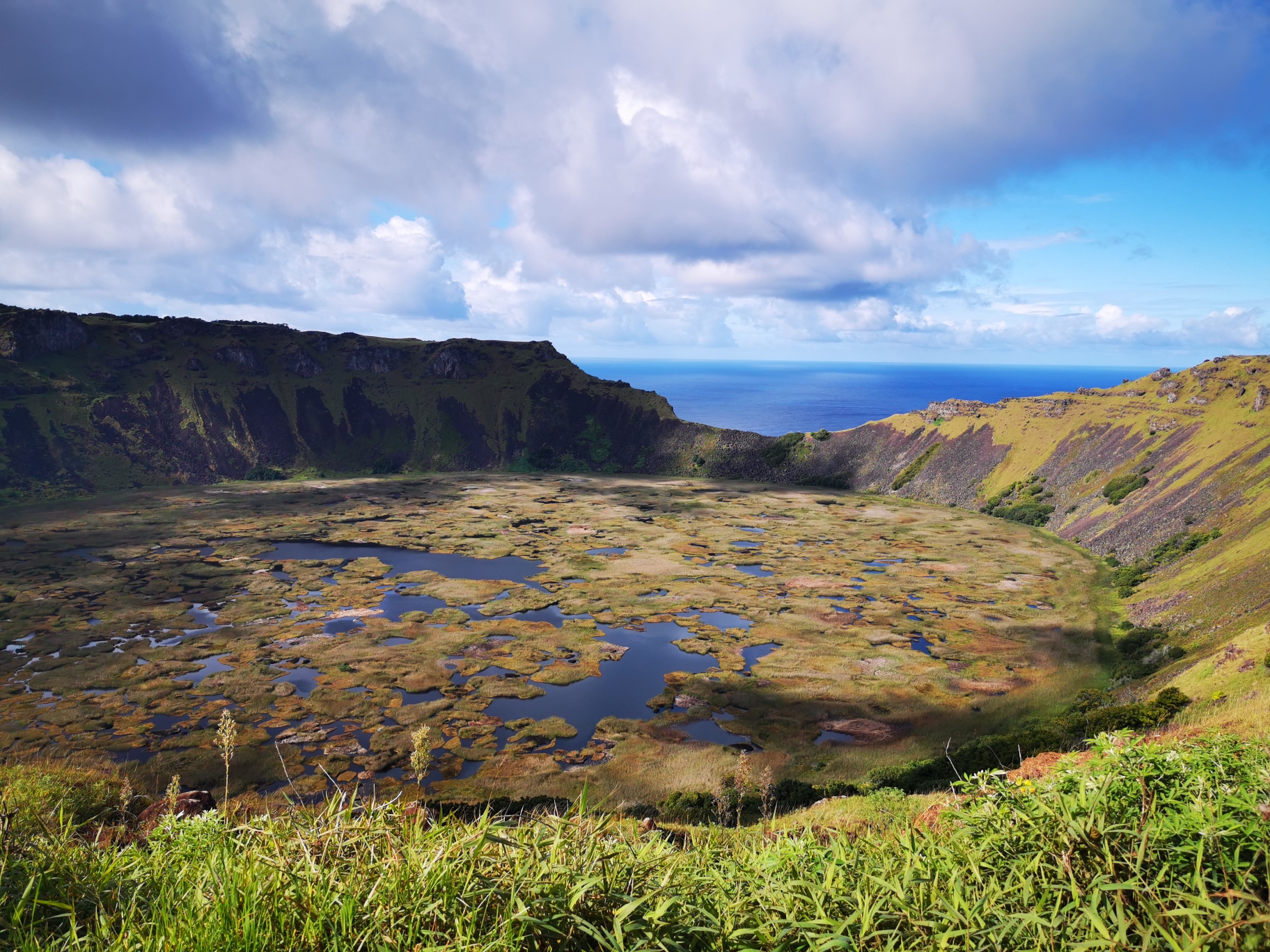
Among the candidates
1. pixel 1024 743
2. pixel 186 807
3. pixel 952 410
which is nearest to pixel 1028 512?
pixel 952 410

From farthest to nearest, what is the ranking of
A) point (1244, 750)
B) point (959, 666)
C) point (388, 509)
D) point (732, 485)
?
point (732, 485), point (388, 509), point (959, 666), point (1244, 750)

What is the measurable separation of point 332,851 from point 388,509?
449 feet

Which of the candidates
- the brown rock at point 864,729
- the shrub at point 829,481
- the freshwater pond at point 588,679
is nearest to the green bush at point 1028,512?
the shrub at point 829,481

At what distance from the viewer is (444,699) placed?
55.2 metres

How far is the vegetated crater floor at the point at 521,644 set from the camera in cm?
4706

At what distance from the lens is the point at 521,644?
225 feet

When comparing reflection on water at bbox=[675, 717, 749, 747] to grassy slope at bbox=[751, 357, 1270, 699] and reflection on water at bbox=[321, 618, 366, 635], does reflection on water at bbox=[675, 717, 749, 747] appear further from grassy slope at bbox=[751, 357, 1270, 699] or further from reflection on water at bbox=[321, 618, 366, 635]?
reflection on water at bbox=[321, 618, 366, 635]

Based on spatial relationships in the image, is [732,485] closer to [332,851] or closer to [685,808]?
[685,808]

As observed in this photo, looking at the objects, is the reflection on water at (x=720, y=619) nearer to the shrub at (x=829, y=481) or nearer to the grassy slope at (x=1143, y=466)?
the grassy slope at (x=1143, y=466)

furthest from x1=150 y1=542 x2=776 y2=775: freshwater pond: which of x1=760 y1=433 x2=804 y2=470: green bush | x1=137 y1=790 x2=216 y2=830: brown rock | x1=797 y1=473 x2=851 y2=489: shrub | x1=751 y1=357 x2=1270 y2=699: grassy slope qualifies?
x1=760 y1=433 x2=804 y2=470: green bush

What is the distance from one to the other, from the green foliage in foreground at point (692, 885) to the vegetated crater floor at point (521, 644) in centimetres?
823

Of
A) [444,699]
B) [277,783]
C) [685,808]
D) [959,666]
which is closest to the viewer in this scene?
[685,808]

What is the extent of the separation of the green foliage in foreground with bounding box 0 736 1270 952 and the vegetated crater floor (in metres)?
8.23

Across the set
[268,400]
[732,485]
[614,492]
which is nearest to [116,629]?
[614,492]
